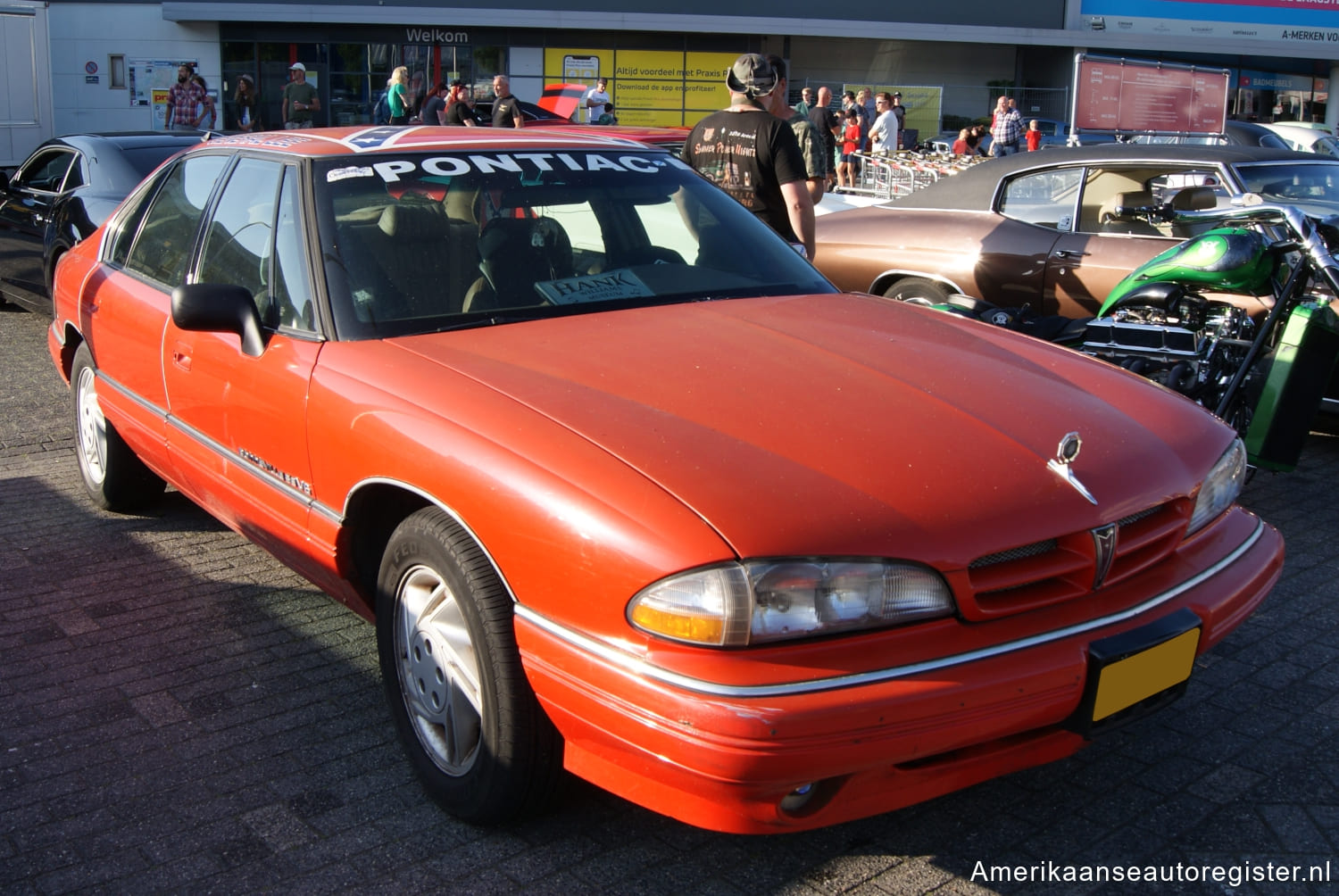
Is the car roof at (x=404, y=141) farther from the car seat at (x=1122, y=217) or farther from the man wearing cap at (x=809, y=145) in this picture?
the car seat at (x=1122, y=217)

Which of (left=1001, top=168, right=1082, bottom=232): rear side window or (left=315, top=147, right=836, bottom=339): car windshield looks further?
(left=1001, top=168, right=1082, bottom=232): rear side window

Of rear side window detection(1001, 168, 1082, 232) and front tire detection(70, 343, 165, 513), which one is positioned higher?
rear side window detection(1001, 168, 1082, 232)

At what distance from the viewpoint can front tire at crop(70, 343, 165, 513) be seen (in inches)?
197

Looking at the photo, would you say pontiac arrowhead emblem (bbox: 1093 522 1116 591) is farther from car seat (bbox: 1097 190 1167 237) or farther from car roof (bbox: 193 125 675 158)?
car seat (bbox: 1097 190 1167 237)

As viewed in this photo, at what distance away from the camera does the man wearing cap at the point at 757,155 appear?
5723mm

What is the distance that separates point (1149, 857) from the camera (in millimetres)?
2725

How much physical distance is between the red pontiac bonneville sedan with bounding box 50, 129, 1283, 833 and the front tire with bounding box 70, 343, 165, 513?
104cm

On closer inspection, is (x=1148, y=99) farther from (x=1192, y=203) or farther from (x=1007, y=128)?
(x=1192, y=203)

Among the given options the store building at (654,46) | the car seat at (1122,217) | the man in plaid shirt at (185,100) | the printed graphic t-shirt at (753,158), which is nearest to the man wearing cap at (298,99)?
the man in plaid shirt at (185,100)

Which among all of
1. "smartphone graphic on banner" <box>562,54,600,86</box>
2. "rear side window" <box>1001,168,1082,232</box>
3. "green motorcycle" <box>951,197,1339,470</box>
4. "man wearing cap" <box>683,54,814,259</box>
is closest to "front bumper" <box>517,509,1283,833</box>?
"green motorcycle" <box>951,197,1339,470</box>

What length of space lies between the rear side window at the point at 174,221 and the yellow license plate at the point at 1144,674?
322 cm

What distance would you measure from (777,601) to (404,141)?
2251 mm

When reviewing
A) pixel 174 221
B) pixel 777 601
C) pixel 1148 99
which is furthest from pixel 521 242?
pixel 1148 99

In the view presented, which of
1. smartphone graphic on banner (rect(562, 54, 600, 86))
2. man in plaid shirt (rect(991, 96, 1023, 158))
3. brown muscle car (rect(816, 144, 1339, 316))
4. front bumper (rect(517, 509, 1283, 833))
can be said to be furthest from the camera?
smartphone graphic on banner (rect(562, 54, 600, 86))
